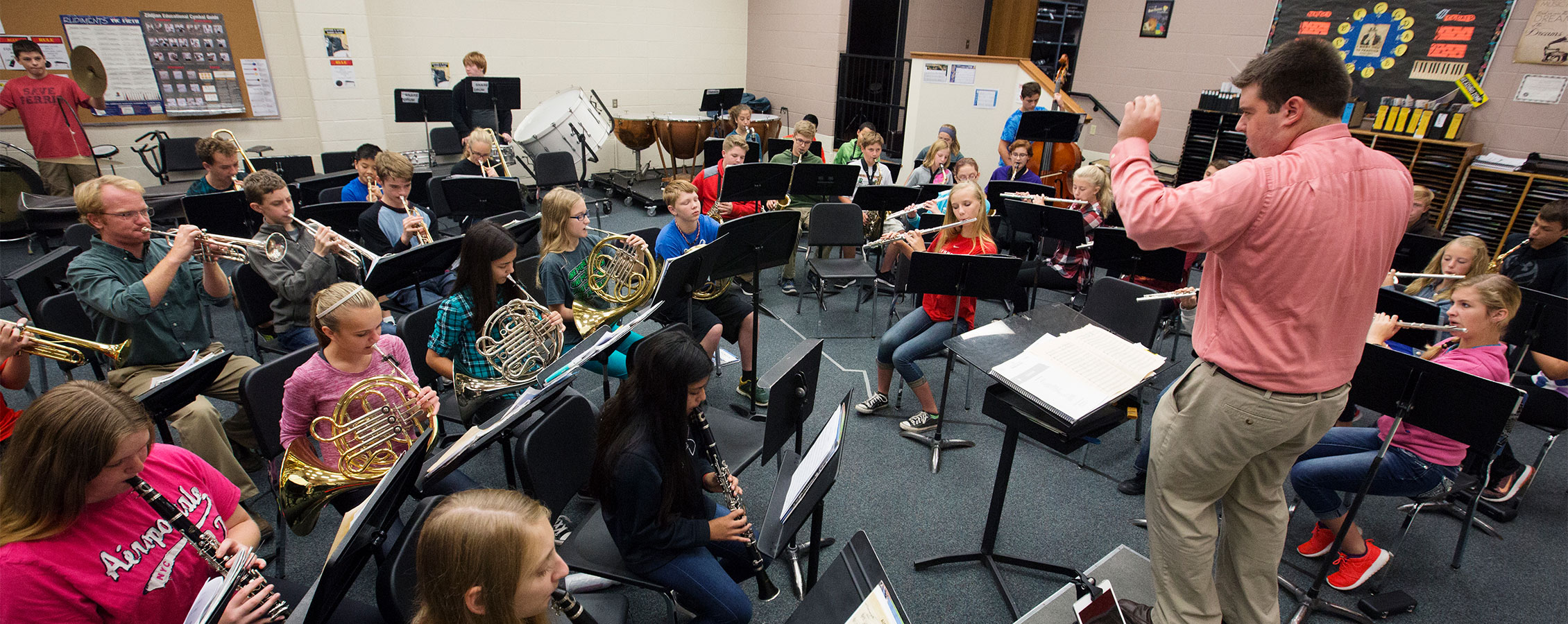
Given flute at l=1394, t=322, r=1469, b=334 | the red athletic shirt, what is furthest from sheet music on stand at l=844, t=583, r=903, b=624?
the red athletic shirt

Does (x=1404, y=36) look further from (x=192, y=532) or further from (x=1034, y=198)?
(x=192, y=532)

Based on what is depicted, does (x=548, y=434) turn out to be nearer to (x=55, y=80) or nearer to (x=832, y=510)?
(x=832, y=510)

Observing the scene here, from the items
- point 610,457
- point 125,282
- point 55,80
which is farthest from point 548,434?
point 55,80

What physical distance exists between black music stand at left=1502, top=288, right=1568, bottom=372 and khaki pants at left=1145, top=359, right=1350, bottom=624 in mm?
2500

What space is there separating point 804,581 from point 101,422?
2.30 m

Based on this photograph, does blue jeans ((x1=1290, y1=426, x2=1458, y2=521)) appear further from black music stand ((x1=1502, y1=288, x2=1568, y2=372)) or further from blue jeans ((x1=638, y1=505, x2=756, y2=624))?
blue jeans ((x1=638, y1=505, x2=756, y2=624))

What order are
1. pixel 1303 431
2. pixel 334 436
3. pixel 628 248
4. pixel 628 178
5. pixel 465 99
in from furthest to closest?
pixel 628 178 < pixel 465 99 < pixel 628 248 < pixel 334 436 < pixel 1303 431

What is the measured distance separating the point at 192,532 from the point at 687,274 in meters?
2.06

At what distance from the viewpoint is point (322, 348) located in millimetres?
2613

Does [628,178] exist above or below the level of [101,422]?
below

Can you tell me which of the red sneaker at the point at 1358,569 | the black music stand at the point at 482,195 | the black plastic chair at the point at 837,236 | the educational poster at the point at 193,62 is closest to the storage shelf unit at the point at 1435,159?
the black plastic chair at the point at 837,236

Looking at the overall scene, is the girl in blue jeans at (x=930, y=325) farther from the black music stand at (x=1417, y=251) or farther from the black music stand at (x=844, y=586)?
the black music stand at (x=1417, y=251)

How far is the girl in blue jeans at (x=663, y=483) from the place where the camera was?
2.12 m

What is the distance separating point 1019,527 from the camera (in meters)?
3.29
